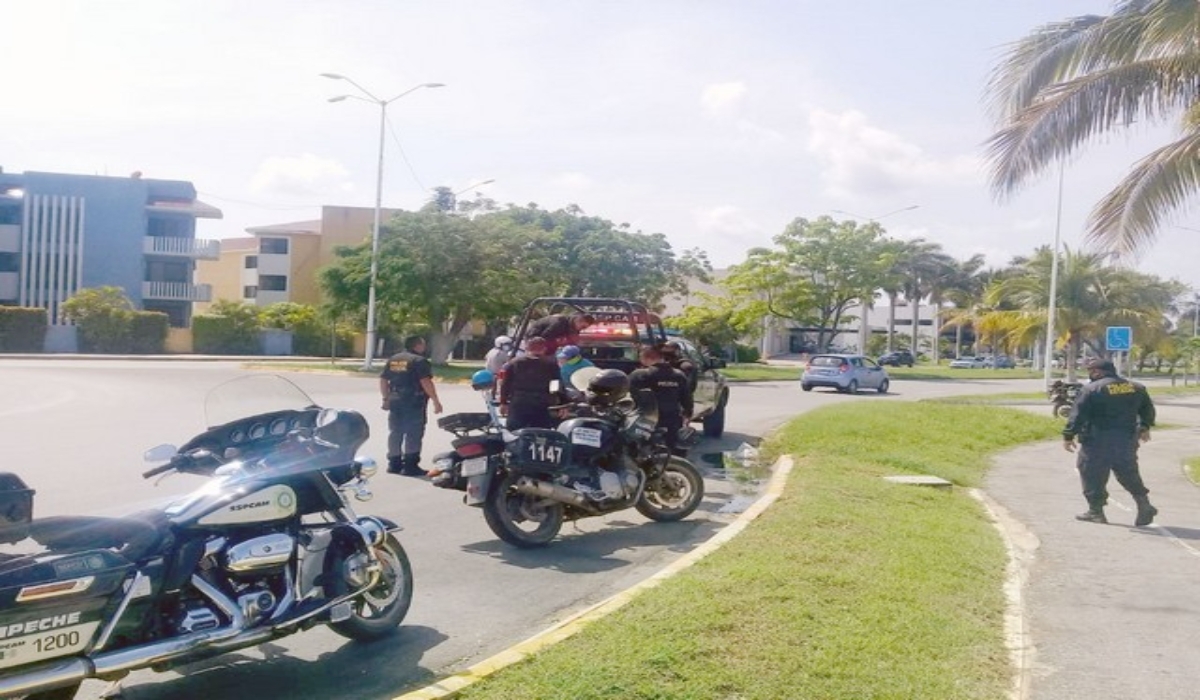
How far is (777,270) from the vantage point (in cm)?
5341

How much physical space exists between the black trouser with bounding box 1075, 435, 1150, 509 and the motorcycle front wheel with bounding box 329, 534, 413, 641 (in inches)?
292

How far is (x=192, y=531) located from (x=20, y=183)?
60193 mm

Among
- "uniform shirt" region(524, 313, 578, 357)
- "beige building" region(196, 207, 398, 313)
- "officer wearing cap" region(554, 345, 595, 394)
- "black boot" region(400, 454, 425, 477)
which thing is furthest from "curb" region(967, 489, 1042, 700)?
"beige building" region(196, 207, 398, 313)

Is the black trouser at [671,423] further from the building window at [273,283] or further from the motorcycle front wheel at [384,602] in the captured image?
the building window at [273,283]

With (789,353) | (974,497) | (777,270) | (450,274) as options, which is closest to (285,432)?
(974,497)

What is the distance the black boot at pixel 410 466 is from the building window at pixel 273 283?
5845cm

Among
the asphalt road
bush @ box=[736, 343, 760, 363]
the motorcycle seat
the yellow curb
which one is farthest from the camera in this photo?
bush @ box=[736, 343, 760, 363]

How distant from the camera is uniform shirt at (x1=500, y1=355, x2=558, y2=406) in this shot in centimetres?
1060

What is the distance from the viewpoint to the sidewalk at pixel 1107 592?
19.6ft

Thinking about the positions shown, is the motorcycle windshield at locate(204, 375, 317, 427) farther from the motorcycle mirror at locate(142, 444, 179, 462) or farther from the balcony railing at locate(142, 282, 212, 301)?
the balcony railing at locate(142, 282, 212, 301)

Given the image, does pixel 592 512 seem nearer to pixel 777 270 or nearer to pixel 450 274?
pixel 450 274

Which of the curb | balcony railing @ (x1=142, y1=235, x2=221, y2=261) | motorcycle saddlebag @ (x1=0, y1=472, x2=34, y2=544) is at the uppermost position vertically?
balcony railing @ (x1=142, y1=235, x2=221, y2=261)

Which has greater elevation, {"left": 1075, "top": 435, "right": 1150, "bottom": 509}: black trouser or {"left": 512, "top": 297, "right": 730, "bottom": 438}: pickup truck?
{"left": 512, "top": 297, "right": 730, "bottom": 438}: pickup truck

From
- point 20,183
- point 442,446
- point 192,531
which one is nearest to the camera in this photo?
point 192,531
